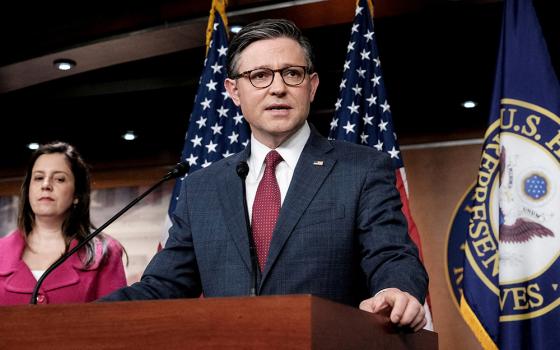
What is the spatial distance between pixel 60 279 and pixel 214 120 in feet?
3.75

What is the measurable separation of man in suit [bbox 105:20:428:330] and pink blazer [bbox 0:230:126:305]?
1322 mm

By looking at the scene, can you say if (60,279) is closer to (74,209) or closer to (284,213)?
(74,209)

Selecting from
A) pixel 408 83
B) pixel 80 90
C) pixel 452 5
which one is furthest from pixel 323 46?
pixel 80 90

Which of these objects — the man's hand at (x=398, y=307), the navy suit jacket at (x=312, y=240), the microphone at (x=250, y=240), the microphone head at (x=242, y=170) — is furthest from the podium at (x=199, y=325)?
the microphone head at (x=242, y=170)

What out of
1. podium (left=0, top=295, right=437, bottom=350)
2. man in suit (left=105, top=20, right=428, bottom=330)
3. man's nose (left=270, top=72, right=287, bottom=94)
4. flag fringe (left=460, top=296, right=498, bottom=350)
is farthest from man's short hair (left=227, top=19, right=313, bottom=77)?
flag fringe (left=460, top=296, right=498, bottom=350)

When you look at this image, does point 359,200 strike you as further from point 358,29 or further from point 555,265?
point 358,29

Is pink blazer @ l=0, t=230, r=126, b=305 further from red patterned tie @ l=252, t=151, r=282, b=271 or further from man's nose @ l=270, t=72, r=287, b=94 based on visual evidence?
man's nose @ l=270, t=72, r=287, b=94

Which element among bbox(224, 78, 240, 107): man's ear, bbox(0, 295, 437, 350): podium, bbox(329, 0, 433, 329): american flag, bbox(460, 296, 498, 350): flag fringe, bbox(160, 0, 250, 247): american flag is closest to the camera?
bbox(0, 295, 437, 350): podium

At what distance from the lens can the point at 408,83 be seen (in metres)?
5.29

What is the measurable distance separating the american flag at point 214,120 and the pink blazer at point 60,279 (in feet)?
1.38

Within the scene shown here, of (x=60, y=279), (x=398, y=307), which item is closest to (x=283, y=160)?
(x=398, y=307)

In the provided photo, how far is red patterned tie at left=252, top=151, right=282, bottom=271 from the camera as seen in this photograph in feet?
5.96

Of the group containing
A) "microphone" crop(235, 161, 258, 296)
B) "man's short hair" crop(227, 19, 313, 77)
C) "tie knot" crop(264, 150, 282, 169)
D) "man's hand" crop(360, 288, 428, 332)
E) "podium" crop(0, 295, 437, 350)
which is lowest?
"podium" crop(0, 295, 437, 350)

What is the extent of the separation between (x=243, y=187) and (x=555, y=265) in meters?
1.80
